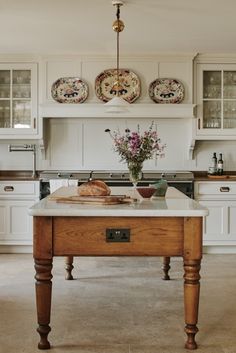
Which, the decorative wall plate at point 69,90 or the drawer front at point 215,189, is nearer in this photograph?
the drawer front at point 215,189

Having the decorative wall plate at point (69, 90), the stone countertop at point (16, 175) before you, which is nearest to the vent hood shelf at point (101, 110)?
the decorative wall plate at point (69, 90)

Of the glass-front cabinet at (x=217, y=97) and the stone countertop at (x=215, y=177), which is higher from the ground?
the glass-front cabinet at (x=217, y=97)

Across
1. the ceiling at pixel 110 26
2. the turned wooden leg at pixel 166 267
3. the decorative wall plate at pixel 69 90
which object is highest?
the ceiling at pixel 110 26

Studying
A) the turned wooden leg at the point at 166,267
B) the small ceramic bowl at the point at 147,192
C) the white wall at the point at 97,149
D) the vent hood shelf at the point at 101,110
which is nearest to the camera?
the small ceramic bowl at the point at 147,192

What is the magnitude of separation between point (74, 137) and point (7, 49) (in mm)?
1252

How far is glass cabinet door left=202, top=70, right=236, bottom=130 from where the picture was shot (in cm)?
592

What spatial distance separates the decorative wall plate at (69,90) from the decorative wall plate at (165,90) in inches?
30.1

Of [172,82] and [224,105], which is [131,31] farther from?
[224,105]

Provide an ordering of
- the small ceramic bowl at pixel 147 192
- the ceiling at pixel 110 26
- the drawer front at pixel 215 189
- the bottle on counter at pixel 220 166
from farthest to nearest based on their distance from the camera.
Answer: the bottle on counter at pixel 220 166
the drawer front at pixel 215 189
the ceiling at pixel 110 26
the small ceramic bowl at pixel 147 192

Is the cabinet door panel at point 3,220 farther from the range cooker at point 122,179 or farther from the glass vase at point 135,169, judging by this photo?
the glass vase at point 135,169

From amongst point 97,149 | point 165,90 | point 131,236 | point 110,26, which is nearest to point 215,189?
point 165,90

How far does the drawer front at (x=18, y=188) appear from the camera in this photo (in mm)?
5605

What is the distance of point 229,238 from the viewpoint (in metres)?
5.64

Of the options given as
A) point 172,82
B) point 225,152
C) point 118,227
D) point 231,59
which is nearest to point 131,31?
point 172,82
